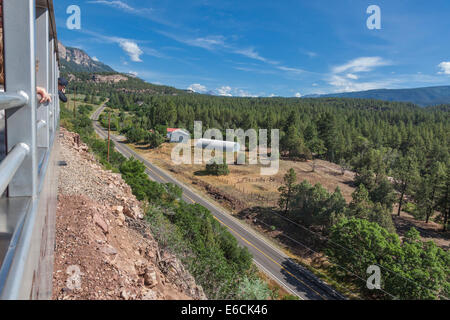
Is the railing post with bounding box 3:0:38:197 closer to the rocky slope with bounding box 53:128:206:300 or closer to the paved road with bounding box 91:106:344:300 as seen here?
the rocky slope with bounding box 53:128:206:300

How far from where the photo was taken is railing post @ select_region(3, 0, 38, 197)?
1084mm

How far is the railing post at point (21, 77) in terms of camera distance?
1084 millimetres

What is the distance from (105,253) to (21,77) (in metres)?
4.38

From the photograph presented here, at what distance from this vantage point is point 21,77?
1185 mm

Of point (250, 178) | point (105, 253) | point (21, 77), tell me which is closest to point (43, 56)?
point (21, 77)

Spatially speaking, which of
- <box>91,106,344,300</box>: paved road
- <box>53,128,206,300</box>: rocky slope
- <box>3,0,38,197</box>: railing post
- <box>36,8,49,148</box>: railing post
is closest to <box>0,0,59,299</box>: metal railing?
<box>3,0,38,197</box>: railing post

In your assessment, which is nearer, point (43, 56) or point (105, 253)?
point (43, 56)

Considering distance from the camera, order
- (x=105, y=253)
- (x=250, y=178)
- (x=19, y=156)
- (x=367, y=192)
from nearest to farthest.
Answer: (x=19, y=156) < (x=105, y=253) < (x=367, y=192) < (x=250, y=178)

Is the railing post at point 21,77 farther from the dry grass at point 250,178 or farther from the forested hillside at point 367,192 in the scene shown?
the dry grass at point 250,178

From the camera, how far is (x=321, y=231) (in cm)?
2755

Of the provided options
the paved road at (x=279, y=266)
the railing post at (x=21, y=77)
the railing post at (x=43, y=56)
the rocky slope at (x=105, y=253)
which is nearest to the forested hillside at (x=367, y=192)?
the paved road at (x=279, y=266)

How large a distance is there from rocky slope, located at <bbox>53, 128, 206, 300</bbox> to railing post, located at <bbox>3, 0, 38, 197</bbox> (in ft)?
9.57

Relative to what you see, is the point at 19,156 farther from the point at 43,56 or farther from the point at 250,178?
the point at 250,178
